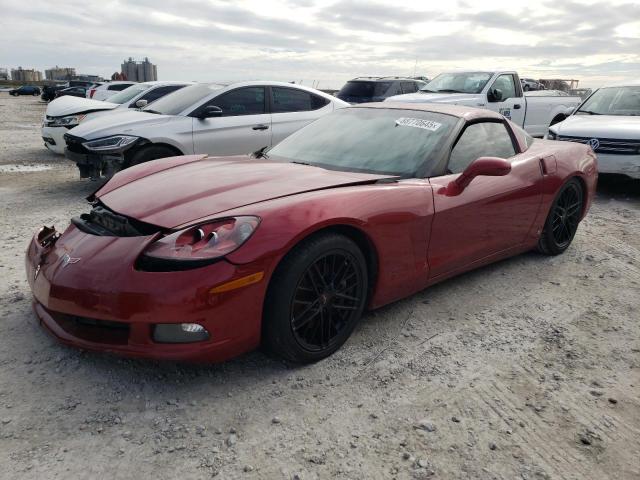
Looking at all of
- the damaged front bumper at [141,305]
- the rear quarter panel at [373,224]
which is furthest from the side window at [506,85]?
the damaged front bumper at [141,305]

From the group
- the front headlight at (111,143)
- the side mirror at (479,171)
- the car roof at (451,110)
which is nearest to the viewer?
the side mirror at (479,171)

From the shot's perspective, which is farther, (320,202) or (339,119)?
(339,119)

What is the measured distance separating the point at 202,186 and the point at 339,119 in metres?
1.47

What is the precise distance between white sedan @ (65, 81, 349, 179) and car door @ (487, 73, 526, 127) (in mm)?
4190

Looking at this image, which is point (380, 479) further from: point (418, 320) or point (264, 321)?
point (418, 320)

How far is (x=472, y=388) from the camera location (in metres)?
2.67

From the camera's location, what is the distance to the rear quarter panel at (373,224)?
2486mm

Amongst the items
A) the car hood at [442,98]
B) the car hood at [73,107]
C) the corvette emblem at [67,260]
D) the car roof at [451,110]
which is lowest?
the corvette emblem at [67,260]

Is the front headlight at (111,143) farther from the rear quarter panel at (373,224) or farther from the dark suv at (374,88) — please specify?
the dark suv at (374,88)

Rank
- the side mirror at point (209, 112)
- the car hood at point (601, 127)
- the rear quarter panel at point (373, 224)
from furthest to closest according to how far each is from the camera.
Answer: the car hood at point (601, 127) < the side mirror at point (209, 112) < the rear quarter panel at point (373, 224)

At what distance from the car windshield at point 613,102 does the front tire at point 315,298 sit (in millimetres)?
6904

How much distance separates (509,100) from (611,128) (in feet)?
11.4

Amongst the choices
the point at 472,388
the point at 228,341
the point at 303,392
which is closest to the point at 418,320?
the point at 472,388

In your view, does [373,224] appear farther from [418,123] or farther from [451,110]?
[451,110]
